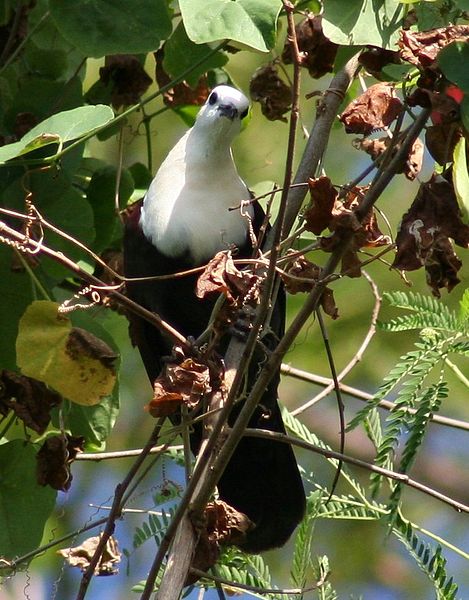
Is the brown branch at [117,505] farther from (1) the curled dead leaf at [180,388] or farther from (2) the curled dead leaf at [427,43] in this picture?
(2) the curled dead leaf at [427,43]

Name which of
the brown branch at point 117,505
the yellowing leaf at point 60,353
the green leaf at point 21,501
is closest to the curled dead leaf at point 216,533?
the brown branch at point 117,505

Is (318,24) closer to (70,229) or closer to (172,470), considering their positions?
(70,229)

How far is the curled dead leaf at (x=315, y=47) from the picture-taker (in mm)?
1513

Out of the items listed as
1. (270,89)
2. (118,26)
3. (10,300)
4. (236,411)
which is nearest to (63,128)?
(118,26)

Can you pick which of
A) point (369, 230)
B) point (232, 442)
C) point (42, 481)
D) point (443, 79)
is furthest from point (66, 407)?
point (443, 79)

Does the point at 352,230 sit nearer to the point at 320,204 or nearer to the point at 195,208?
the point at 320,204

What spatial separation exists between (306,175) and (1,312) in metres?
0.46

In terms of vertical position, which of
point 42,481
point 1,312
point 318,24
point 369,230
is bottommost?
point 42,481

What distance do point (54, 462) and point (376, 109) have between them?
0.61m

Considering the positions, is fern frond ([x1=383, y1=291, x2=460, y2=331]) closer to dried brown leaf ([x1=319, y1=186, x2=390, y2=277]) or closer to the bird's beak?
dried brown leaf ([x1=319, y1=186, x2=390, y2=277])

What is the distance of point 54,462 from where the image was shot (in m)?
1.47

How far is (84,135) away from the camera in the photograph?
53.6 inches

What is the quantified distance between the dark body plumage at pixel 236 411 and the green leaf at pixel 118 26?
47cm

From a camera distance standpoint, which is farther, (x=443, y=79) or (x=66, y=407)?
(x=66, y=407)
